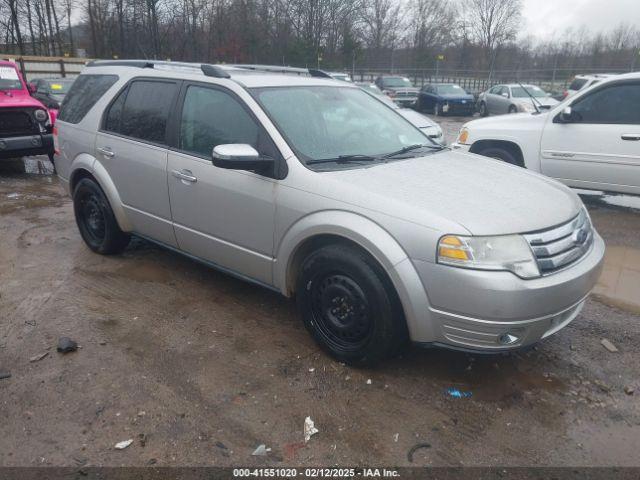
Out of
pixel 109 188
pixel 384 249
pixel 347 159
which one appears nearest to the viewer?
pixel 384 249

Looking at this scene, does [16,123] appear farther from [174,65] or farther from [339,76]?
[339,76]

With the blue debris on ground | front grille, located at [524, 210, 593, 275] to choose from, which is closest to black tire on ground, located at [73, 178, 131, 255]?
the blue debris on ground

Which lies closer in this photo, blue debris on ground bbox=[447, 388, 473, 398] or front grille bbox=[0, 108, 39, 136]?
blue debris on ground bbox=[447, 388, 473, 398]

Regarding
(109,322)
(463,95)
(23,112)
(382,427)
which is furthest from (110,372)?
(463,95)

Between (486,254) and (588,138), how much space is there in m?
4.92

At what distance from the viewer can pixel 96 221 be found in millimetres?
5164

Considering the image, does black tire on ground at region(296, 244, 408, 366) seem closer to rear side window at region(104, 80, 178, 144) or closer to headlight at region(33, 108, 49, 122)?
rear side window at region(104, 80, 178, 144)

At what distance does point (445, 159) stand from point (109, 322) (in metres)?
2.81

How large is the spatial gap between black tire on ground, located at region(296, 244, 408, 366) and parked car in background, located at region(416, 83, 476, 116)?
22.0 m

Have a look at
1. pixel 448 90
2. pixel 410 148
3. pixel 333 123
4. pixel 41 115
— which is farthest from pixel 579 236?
pixel 448 90

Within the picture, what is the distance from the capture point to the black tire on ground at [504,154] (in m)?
7.43

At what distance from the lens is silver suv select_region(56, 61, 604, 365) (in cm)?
277

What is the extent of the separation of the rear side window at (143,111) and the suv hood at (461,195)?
5.77ft

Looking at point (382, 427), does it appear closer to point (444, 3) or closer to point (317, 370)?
point (317, 370)
